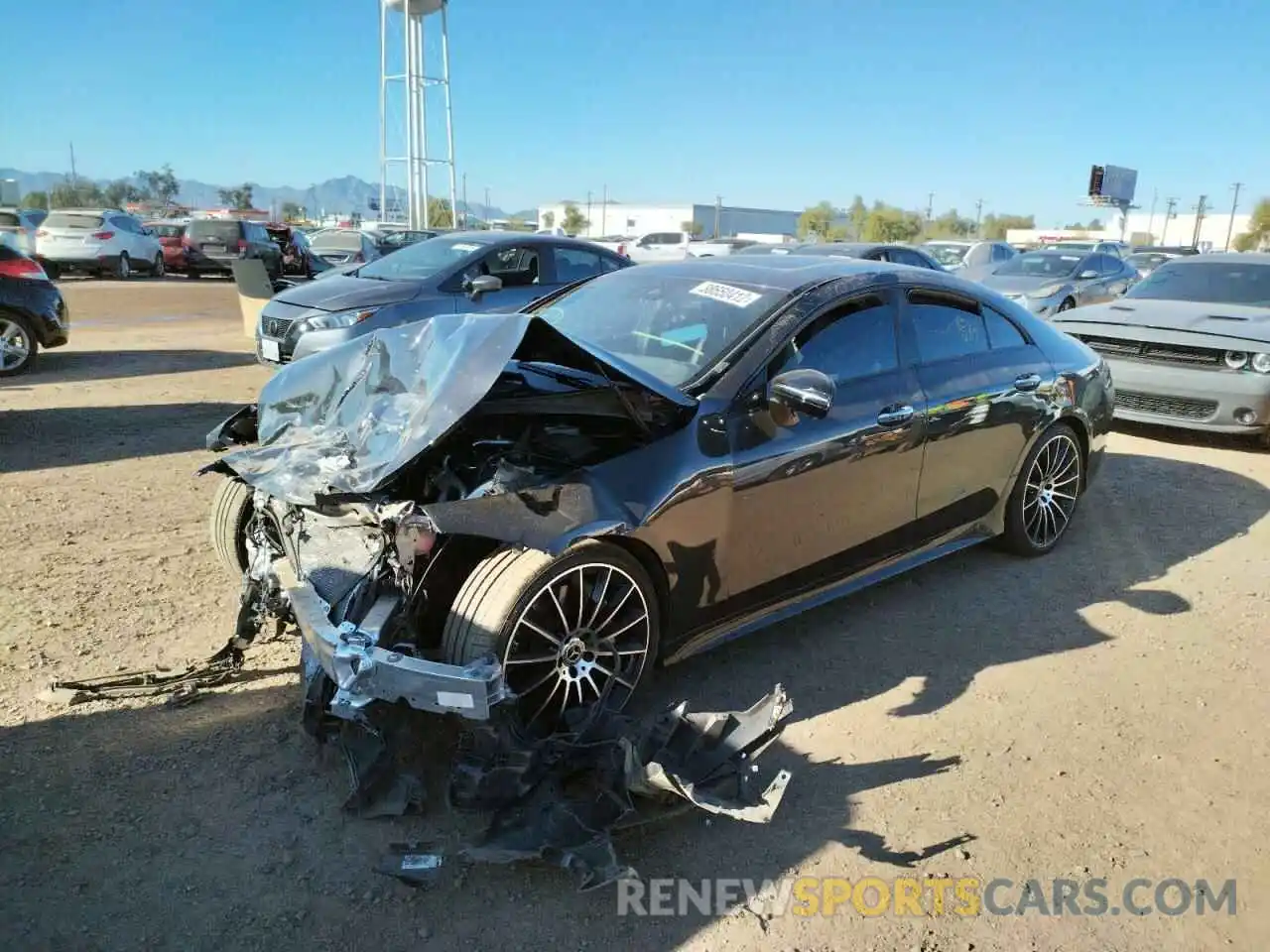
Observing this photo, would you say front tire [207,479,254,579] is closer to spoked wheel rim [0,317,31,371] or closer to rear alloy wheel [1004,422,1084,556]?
rear alloy wheel [1004,422,1084,556]

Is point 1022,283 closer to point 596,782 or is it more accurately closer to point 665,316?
point 665,316

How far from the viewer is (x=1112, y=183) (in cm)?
7056

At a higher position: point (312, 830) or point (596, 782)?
point (596, 782)

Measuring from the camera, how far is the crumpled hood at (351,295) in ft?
29.3

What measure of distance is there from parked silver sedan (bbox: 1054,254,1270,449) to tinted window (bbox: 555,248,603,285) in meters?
4.73

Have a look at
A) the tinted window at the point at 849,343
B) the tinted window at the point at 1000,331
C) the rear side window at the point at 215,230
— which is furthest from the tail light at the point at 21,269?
the rear side window at the point at 215,230

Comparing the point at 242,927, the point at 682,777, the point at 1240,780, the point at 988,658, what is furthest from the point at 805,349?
the point at 242,927

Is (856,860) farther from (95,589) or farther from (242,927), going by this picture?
(95,589)

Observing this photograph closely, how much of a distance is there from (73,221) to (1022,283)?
67.7 feet

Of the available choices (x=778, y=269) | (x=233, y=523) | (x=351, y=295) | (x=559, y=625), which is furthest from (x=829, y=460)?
(x=351, y=295)

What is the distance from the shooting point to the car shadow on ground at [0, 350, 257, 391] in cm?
980

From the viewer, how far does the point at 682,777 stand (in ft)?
9.20

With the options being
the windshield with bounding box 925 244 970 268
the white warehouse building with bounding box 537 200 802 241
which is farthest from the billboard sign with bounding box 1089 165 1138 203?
the windshield with bounding box 925 244 970 268

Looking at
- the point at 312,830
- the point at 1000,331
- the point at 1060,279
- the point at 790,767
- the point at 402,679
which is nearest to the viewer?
the point at 402,679
